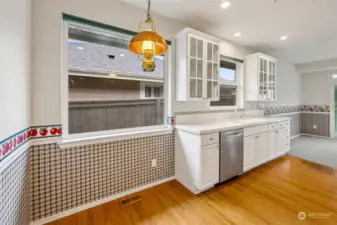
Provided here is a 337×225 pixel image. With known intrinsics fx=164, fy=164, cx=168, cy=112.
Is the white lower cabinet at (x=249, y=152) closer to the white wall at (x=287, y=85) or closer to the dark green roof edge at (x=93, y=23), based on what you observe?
the white wall at (x=287, y=85)

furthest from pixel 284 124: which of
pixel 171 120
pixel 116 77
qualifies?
pixel 116 77

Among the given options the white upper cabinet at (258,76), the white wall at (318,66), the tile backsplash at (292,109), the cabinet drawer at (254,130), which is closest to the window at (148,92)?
the cabinet drawer at (254,130)

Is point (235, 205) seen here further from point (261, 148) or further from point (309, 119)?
point (309, 119)

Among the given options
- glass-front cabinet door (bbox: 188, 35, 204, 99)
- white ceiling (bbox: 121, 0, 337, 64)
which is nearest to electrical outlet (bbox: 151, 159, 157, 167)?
glass-front cabinet door (bbox: 188, 35, 204, 99)

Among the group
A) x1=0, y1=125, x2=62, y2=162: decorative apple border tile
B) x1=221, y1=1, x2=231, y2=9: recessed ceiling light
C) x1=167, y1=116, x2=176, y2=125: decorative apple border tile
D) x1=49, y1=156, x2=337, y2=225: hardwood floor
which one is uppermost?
x1=221, y1=1, x2=231, y2=9: recessed ceiling light

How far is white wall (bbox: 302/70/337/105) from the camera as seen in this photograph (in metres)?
5.19

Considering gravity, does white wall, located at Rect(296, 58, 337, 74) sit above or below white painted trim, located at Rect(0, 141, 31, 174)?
above

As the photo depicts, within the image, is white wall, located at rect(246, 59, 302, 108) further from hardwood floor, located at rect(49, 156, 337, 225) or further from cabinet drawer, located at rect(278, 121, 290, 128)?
hardwood floor, located at rect(49, 156, 337, 225)

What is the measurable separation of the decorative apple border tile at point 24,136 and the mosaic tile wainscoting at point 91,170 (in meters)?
0.12

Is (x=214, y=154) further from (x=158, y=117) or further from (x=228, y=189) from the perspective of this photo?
(x=158, y=117)

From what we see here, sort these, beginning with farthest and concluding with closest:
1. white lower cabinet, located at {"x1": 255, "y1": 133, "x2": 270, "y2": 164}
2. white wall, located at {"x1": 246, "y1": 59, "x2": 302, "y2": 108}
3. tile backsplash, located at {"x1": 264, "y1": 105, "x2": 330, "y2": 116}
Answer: white wall, located at {"x1": 246, "y1": 59, "x2": 302, "y2": 108} → tile backsplash, located at {"x1": 264, "y1": 105, "x2": 330, "y2": 116} → white lower cabinet, located at {"x1": 255, "y1": 133, "x2": 270, "y2": 164}

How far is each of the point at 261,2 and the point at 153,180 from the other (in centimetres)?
274

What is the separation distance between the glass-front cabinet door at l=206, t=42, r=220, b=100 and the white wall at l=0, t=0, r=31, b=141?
2196 millimetres

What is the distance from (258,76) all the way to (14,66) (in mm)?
3767
